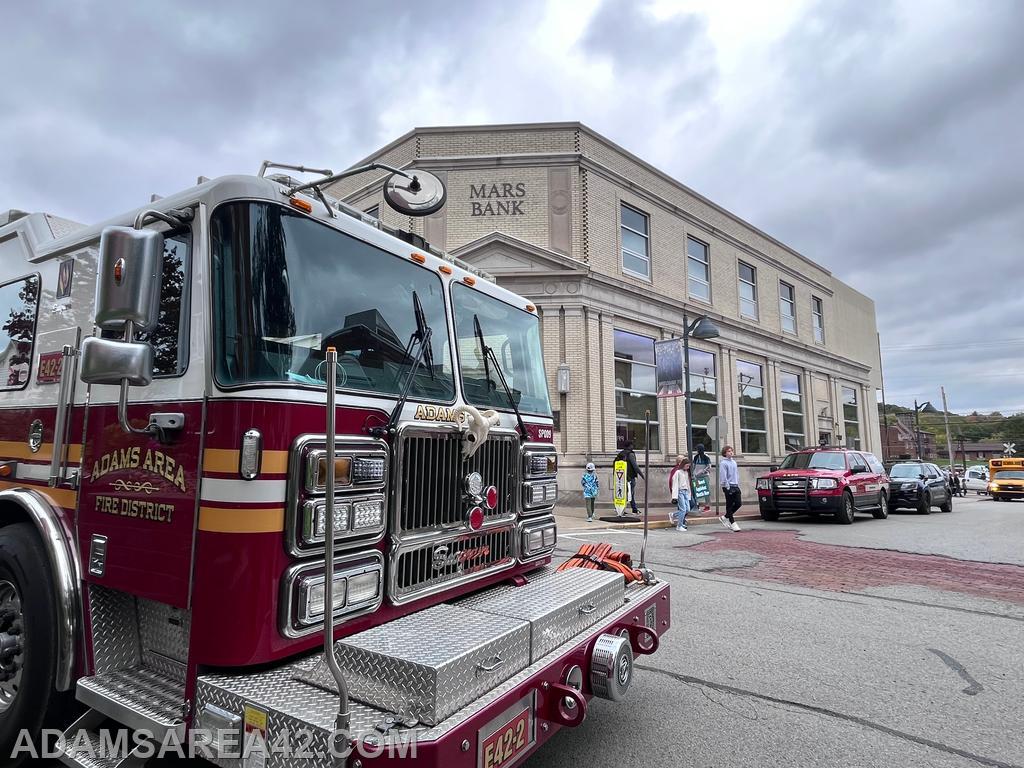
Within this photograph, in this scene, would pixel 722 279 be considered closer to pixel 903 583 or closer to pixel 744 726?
pixel 903 583

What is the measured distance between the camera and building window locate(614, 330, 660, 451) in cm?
1829

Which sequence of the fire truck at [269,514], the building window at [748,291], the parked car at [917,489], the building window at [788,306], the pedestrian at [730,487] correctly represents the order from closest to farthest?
the fire truck at [269,514], the pedestrian at [730,487], the parked car at [917,489], the building window at [748,291], the building window at [788,306]

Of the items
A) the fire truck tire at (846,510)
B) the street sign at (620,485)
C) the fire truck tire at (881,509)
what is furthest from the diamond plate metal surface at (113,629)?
Result: the fire truck tire at (881,509)

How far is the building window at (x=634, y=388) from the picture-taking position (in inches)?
720

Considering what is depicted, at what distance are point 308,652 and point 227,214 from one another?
5.71ft

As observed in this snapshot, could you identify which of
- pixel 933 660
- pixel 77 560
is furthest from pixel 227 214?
pixel 933 660

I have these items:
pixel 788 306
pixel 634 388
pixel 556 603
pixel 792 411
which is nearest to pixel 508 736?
pixel 556 603

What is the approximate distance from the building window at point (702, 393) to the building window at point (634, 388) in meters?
2.20

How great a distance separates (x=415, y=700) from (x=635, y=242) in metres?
19.2

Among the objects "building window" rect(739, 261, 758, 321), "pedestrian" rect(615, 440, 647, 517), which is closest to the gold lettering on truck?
"pedestrian" rect(615, 440, 647, 517)

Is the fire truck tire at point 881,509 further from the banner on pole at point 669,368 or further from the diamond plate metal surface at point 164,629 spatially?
the diamond plate metal surface at point 164,629

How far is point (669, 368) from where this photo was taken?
15203mm

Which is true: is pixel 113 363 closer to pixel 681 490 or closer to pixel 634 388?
pixel 681 490

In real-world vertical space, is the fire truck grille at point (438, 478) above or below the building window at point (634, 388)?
below
